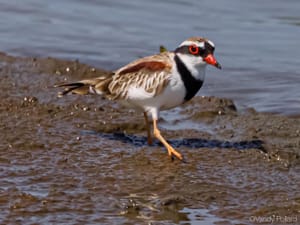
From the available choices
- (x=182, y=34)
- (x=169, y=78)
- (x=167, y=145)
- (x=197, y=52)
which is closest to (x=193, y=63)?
(x=197, y=52)

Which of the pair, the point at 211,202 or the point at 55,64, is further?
the point at 55,64

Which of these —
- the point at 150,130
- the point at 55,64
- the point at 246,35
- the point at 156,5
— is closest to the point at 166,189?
the point at 150,130

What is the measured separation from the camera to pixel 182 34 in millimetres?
12656

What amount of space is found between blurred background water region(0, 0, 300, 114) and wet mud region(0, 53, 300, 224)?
48.8 inches

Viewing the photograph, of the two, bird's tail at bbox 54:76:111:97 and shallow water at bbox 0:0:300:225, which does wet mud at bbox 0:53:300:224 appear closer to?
shallow water at bbox 0:0:300:225

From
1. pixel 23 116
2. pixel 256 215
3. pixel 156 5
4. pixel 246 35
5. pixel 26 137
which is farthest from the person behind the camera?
pixel 156 5

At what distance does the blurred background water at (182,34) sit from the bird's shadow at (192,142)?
1.41 m

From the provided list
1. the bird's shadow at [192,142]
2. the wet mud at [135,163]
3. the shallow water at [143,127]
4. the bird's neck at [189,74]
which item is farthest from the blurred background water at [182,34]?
the bird's neck at [189,74]

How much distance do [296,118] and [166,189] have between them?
9.12 feet

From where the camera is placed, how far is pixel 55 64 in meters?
10.9

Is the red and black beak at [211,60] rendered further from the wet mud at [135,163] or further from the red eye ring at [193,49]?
the wet mud at [135,163]

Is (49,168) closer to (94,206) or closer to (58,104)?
(94,206)

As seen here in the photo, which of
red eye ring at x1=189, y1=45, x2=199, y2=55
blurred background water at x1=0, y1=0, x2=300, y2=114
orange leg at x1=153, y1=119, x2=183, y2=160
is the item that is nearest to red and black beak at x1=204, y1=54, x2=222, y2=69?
red eye ring at x1=189, y1=45, x2=199, y2=55

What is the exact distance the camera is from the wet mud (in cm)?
643
